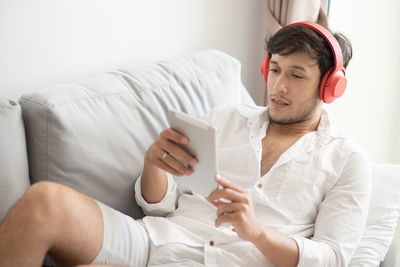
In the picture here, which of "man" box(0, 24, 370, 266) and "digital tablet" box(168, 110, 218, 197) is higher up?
"digital tablet" box(168, 110, 218, 197)

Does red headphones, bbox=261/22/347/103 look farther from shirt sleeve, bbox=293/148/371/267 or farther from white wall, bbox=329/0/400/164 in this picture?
white wall, bbox=329/0/400/164

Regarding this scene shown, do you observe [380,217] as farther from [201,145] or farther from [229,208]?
[201,145]

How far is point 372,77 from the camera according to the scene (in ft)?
8.25

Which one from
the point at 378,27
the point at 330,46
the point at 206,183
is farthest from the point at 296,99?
the point at 378,27

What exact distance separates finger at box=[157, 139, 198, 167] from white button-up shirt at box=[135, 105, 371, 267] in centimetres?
25

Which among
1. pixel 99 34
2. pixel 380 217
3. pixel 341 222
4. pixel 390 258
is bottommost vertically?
pixel 390 258

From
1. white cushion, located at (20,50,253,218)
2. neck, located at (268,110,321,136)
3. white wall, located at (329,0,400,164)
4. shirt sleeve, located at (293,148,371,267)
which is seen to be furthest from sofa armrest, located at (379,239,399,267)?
white wall, located at (329,0,400,164)

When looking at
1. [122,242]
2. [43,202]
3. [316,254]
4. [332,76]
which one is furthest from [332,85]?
[43,202]

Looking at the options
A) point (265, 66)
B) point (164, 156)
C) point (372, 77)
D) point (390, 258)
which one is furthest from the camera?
point (372, 77)

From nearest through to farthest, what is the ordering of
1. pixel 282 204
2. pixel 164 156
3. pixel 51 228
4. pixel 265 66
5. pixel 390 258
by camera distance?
pixel 51 228
pixel 164 156
pixel 282 204
pixel 390 258
pixel 265 66

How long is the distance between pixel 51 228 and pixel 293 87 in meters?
0.83

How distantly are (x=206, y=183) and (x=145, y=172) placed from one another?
0.24 metres

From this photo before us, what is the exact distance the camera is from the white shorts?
1.20m

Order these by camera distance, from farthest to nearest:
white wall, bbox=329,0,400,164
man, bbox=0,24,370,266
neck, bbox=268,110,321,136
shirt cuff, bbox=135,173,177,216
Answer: white wall, bbox=329,0,400,164 → neck, bbox=268,110,321,136 → shirt cuff, bbox=135,173,177,216 → man, bbox=0,24,370,266
